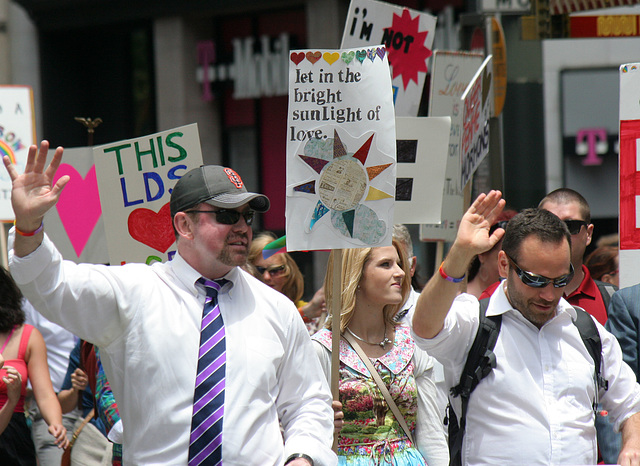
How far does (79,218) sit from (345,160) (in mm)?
2466

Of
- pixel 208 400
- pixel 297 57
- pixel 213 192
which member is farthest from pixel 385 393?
pixel 297 57

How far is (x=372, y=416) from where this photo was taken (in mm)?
3959

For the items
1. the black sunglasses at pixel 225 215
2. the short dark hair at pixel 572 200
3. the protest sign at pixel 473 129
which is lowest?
the short dark hair at pixel 572 200

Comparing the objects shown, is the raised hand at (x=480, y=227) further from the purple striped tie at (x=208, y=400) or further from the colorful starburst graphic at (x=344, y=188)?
the purple striped tie at (x=208, y=400)

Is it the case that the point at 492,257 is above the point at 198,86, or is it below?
below

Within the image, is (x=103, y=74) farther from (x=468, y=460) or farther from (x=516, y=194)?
(x=468, y=460)

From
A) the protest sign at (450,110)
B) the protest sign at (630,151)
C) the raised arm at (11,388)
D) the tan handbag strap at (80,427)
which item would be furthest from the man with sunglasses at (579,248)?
the raised arm at (11,388)

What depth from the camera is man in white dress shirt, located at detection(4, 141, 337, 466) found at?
288cm

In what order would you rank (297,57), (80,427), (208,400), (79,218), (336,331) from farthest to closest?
(79,218)
(80,427)
(297,57)
(336,331)
(208,400)

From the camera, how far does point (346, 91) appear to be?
3973 mm

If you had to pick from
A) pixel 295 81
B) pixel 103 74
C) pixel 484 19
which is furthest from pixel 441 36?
pixel 295 81

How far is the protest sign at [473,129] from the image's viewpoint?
4.97 m

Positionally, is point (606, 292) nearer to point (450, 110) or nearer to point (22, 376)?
point (450, 110)

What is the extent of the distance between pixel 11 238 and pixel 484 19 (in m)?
4.65
